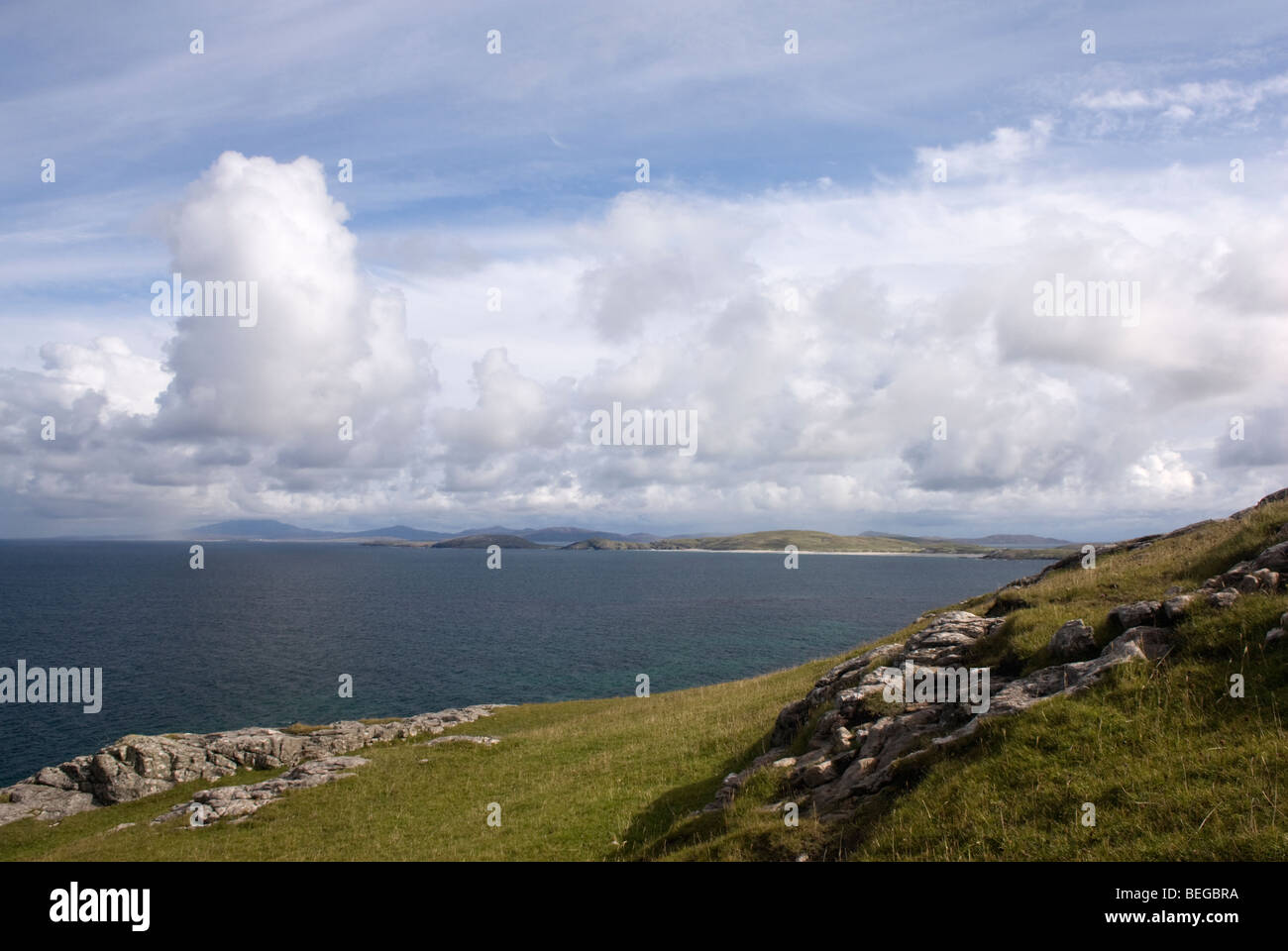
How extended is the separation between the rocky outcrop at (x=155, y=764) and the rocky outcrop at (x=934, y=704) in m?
34.5

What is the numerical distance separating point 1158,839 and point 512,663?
86.7 metres

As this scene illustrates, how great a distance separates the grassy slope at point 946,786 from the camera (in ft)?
37.0

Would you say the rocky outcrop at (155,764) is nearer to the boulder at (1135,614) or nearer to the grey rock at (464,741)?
the grey rock at (464,741)

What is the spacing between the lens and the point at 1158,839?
1045cm

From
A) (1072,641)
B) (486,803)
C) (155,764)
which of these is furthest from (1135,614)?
(155,764)

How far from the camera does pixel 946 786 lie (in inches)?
514

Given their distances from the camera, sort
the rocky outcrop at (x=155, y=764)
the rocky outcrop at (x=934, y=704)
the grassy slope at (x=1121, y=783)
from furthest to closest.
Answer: the rocky outcrop at (x=155, y=764)
the rocky outcrop at (x=934, y=704)
the grassy slope at (x=1121, y=783)

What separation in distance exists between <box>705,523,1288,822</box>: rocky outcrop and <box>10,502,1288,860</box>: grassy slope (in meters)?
0.56

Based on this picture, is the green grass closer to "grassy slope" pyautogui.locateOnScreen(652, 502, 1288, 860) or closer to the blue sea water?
"grassy slope" pyautogui.locateOnScreen(652, 502, 1288, 860)

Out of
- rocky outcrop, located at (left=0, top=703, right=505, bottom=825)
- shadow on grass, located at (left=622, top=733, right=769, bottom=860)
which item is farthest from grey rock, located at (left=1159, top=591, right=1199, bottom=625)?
rocky outcrop, located at (left=0, top=703, right=505, bottom=825)

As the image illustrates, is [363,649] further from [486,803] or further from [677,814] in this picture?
[677,814]

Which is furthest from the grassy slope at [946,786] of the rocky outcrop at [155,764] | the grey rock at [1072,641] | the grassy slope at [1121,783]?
the rocky outcrop at [155,764]
